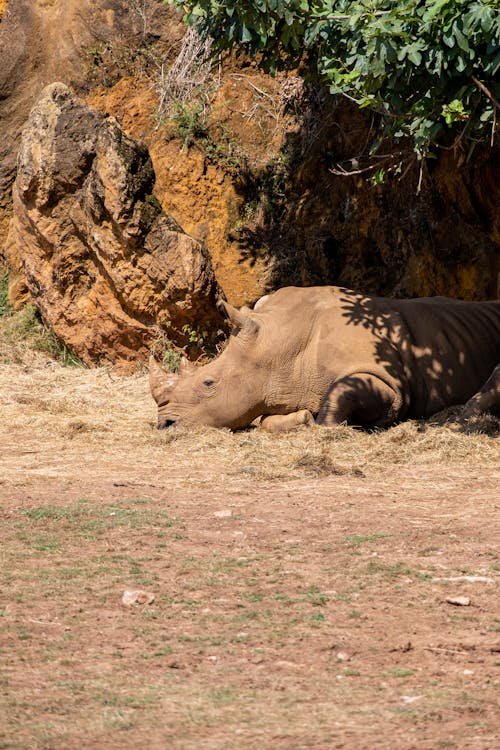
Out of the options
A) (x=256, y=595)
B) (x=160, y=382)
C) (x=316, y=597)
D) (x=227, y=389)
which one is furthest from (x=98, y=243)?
(x=316, y=597)

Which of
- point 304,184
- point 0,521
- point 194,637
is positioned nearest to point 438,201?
point 304,184

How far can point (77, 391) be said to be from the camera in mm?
12055

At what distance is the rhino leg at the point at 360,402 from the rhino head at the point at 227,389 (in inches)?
26.9

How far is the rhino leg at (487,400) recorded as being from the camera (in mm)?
9461

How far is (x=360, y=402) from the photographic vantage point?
9695mm

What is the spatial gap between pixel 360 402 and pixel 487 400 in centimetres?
104

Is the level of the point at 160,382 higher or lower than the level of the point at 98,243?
lower

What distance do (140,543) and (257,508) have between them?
3.54ft

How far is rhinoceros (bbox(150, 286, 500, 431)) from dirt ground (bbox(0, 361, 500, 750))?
0.88m

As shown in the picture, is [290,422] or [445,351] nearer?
[290,422]

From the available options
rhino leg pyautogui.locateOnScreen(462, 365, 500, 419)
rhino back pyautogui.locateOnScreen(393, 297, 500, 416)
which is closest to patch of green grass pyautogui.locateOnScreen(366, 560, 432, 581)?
rhino leg pyautogui.locateOnScreen(462, 365, 500, 419)

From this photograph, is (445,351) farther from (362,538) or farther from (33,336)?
(33,336)

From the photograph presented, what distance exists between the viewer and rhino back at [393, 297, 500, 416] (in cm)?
1016

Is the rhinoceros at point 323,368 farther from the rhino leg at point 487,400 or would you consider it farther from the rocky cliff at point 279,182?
the rocky cliff at point 279,182
